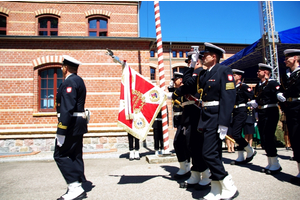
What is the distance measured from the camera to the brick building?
10156mm

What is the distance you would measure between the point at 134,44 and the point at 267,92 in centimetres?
729

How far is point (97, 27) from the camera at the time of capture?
11984 millimetres

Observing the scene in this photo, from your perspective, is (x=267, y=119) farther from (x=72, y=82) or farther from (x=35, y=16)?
(x=35, y=16)

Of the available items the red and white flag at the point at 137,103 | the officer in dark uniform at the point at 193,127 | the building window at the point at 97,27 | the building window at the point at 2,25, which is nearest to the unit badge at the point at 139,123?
the red and white flag at the point at 137,103

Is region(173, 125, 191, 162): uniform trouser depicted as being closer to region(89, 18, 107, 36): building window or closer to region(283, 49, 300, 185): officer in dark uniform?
region(283, 49, 300, 185): officer in dark uniform

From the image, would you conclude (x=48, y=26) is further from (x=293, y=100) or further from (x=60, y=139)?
(x=293, y=100)

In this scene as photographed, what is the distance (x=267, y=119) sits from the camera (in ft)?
15.8

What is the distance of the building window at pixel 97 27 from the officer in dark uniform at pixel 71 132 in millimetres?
8690

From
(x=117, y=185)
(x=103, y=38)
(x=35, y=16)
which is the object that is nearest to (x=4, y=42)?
(x=35, y=16)

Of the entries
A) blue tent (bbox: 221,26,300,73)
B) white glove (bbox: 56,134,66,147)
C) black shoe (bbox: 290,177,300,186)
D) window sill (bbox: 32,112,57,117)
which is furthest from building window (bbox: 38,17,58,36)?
black shoe (bbox: 290,177,300,186)

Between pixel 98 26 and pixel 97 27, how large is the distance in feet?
0.25

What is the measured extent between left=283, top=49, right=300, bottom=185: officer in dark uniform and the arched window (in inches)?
377

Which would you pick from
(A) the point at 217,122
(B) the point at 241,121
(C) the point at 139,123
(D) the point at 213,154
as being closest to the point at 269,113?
(B) the point at 241,121

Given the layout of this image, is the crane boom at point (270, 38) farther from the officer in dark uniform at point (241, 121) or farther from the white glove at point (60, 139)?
the white glove at point (60, 139)
